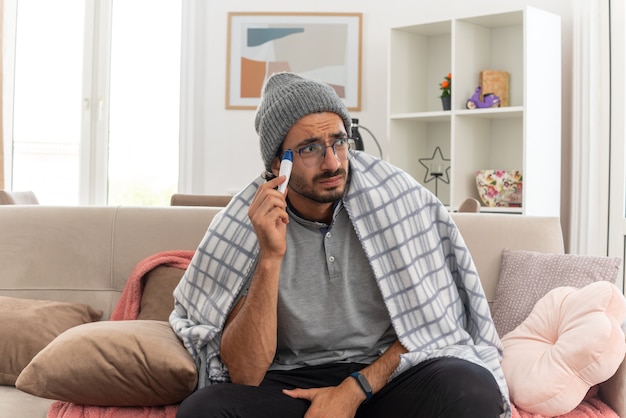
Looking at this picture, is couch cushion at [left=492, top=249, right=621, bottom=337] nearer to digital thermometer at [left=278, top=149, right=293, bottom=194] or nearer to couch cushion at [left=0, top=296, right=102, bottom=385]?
digital thermometer at [left=278, top=149, right=293, bottom=194]

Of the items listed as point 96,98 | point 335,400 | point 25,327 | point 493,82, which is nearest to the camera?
point 335,400

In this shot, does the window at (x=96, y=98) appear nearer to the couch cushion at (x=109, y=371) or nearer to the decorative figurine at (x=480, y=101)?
the decorative figurine at (x=480, y=101)

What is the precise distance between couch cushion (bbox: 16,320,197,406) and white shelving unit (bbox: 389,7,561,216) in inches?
110

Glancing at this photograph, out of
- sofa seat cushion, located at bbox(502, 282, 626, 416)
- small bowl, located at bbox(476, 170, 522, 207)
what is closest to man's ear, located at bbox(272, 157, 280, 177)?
sofa seat cushion, located at bbox(502, 282, 626, 416)

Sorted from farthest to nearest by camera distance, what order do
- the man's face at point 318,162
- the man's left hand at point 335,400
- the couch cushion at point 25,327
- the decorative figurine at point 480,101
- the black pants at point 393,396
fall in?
the decorative figurine at point 480,101, the couch cushion at point 25,327, the man's face at point 318,162, the man's left hand at point 335,400, the black pants at point 393,396

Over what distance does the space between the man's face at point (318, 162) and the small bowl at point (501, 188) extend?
2568 mm

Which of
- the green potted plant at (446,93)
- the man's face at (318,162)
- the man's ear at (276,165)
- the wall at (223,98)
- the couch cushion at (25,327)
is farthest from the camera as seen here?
the wall at (223,98)

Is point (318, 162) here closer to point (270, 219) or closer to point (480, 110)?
point (270, 219)

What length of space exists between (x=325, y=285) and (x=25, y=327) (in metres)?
0.87

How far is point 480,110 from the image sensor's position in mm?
4375

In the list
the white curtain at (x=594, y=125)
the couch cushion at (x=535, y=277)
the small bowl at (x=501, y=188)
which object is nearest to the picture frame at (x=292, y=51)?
the small bowl at (x=501, y=188)

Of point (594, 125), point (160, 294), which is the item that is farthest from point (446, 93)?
point (160, 294)

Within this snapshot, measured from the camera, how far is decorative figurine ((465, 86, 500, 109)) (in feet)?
14.5

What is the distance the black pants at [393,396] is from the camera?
169cm
